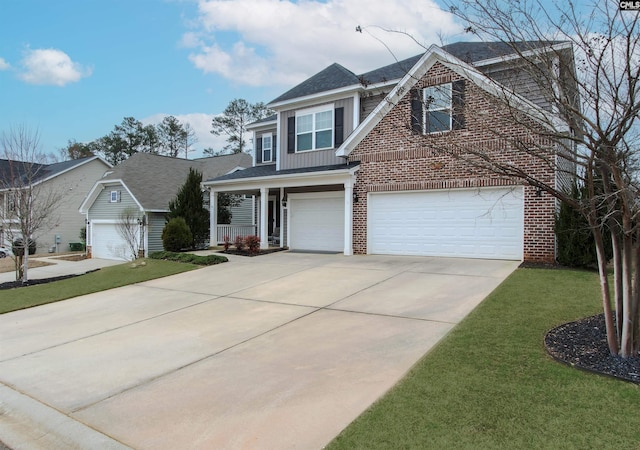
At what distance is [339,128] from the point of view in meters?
16.4

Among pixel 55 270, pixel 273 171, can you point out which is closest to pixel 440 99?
pixel 273 171

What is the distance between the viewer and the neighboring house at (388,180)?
11430mm

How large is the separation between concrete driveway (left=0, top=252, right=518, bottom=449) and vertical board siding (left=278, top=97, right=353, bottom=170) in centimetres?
724

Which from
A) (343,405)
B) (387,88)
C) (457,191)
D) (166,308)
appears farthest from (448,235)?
(343,405)

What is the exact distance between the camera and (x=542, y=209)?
37.2ft

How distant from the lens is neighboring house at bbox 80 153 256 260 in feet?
69.8

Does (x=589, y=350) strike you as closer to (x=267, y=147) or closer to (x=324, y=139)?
(x=324, y=139)

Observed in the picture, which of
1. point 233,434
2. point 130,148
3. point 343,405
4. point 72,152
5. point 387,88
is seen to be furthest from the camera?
point 130,148

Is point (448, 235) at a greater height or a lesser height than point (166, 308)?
greater

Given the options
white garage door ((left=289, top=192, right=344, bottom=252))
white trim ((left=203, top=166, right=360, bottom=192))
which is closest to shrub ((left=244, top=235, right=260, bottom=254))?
white garage door ((left=289, top=192, right=344, bottom=252))

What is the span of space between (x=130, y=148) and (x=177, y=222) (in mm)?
41418

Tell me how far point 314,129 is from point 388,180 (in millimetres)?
4759

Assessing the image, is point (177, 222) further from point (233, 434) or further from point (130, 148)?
point (130, 148)

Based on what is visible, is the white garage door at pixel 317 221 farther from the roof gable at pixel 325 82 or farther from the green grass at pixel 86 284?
the green grass at pixel 86 284
